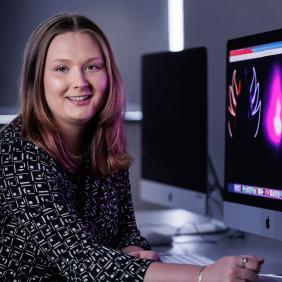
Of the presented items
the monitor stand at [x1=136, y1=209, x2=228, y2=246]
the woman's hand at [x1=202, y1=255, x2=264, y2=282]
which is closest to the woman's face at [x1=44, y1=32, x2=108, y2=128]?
the woman's hand at [x1=202, y1=255, x2=264, y2=282]

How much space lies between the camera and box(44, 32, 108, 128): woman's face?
1644 mm

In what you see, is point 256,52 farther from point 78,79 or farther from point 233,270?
point 233,270

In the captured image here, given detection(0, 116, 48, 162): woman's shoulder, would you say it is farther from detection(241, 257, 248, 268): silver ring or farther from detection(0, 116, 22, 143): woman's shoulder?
detection(241, 257, 248, 268): silver ring

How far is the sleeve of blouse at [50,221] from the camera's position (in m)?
1.39

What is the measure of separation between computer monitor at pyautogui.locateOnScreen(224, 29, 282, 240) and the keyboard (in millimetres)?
123

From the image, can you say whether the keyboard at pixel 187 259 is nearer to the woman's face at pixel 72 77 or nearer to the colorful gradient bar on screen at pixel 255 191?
the colorful gradient bar on screen at pixel 255 191

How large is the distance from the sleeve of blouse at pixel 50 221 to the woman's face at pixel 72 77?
0.15 m

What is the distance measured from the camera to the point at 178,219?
273 centimetres

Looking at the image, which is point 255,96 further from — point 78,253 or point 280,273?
point 78,253

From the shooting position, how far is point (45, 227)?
146 cm

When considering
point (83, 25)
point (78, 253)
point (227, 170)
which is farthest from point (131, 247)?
point (83, 25)

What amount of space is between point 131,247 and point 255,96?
501 mm

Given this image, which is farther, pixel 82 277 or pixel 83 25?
pixel 83 25

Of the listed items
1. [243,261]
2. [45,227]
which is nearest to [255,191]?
[243,261]
